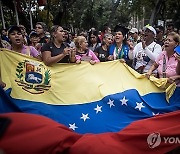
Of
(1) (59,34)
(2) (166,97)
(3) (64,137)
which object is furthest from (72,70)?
(3) (64,137)

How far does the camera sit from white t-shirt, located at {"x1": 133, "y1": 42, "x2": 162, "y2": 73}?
5848 mm

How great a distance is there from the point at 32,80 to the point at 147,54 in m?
2.26

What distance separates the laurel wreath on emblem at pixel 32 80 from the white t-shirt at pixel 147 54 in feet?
6.46

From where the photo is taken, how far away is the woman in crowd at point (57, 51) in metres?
5.10

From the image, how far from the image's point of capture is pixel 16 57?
4.94 metres

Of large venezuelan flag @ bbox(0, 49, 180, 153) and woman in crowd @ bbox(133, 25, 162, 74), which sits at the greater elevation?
woman in crowd @ bbox(133, 25, 162, 74)

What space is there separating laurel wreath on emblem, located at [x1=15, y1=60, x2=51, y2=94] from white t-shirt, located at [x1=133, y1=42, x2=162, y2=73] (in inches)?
77.5

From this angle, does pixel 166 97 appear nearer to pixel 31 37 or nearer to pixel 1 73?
pixel 1 73

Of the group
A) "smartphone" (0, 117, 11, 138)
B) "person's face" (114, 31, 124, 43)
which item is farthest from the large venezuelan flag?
"smartphone" (0, 117, 11, 138)

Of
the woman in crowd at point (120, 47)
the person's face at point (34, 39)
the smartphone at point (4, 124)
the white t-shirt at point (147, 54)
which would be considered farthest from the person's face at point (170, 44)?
the person's face at point (34, 39)

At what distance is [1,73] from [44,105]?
847mm

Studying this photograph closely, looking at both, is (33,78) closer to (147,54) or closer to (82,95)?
(82,95)

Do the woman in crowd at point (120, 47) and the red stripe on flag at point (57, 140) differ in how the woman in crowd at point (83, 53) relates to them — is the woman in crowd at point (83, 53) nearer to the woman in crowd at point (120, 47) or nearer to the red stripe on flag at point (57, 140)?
the woman in crowd at point (120, 47)

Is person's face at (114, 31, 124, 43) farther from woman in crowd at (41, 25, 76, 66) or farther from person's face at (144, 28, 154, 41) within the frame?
woman in crowd at (41, 25, 76, 66)
